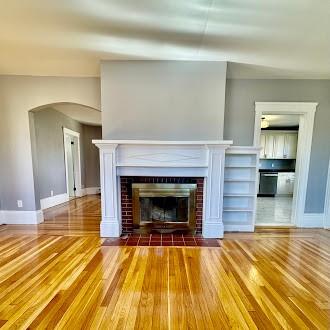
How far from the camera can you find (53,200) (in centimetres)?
512

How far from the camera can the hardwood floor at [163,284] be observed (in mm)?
1549

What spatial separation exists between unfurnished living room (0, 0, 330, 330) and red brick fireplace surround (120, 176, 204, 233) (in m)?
0.02

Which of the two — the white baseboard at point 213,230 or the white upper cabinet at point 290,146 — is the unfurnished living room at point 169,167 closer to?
the white baseboard at point 213,230

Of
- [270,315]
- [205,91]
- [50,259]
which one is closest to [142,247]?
[50,259]

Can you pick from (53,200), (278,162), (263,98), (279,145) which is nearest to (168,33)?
(263,98)

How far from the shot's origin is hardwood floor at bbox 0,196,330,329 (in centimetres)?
155

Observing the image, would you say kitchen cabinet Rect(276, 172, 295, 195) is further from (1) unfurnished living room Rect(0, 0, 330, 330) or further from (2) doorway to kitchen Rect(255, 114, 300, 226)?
(1) unfurnished living room Rect(0, 0, 330, 330)

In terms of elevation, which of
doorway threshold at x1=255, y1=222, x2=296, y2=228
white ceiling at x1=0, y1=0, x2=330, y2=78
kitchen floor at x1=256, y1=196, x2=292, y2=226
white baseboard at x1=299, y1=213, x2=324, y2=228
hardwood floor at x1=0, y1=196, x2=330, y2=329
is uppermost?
white ceiling at x1=0, y1=0, x2=330, y2=78

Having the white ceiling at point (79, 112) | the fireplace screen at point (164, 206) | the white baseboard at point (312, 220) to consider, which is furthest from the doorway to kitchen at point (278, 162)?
the white ceiling at point (79, 112)

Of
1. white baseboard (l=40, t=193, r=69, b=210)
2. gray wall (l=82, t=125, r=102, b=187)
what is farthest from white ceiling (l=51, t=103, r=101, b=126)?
white baseboard (l=40, t=193, r=69, b=210)

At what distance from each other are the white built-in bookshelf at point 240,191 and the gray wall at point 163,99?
689 mm

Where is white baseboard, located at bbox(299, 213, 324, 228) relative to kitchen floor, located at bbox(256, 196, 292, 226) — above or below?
above

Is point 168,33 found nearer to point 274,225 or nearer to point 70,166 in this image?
point 274,225

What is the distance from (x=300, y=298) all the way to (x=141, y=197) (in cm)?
223
